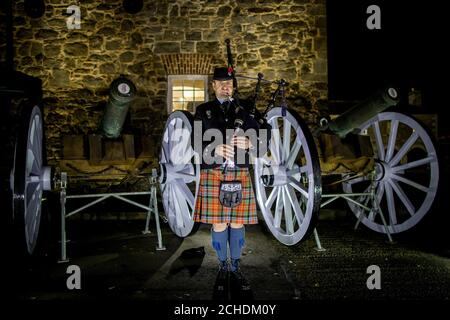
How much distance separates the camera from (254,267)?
3.63 meters

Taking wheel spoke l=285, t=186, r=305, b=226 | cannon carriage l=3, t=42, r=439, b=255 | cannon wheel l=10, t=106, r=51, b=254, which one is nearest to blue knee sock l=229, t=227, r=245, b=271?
cannon carriage l=3, t=42, r=439, b=255

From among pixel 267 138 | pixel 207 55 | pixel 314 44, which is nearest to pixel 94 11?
pixel 207 55

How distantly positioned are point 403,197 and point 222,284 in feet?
8.99

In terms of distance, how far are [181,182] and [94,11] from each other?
475 cm

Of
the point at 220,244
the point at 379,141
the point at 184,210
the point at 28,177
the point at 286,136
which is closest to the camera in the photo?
the point at 220,244

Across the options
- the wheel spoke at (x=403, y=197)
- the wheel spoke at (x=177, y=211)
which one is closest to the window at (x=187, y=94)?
the wheel spoke at (x=177, y=211)

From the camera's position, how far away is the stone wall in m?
7.22

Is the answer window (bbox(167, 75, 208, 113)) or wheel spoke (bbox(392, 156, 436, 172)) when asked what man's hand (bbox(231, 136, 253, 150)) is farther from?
window (bbox(167, 75, 208, 113))

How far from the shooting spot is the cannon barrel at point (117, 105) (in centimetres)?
440

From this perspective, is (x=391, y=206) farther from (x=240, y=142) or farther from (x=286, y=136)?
(x=240, y=142)

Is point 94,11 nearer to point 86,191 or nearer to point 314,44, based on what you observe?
point 86,191

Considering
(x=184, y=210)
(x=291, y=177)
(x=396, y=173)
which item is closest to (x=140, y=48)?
(x=184, y=210)

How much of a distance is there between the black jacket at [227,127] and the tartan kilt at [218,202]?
0.30 ft
